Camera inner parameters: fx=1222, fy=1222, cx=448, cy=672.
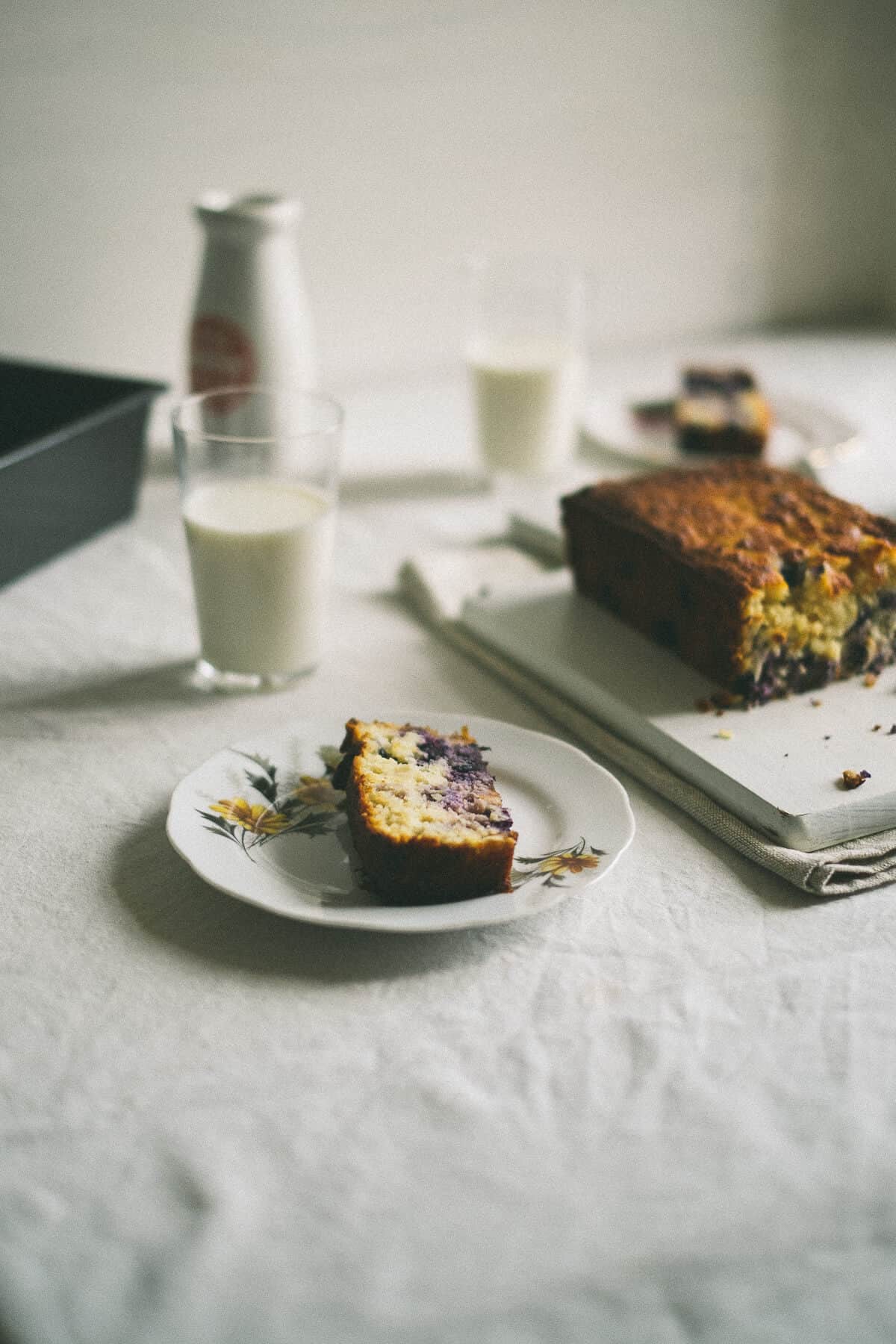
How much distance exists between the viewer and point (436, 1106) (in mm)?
697

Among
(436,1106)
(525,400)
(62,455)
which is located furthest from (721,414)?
(436,1106)

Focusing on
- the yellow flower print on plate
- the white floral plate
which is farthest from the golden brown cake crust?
the yellow flower print on plate

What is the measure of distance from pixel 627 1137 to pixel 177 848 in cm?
36

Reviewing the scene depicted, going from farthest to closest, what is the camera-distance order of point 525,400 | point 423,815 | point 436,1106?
point 525,400
point 423,815
point 436,1106

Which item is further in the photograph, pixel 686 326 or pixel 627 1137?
pixel 686 326

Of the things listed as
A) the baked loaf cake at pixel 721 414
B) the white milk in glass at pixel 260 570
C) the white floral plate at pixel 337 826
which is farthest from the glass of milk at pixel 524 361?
the white floral plate at pixel 337 826

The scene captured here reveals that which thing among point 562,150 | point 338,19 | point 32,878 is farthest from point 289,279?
point 32,878

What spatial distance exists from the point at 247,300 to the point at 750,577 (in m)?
0.77

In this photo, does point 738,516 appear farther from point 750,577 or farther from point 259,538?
point 259,538

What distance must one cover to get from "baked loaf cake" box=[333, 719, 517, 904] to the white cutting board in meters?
0.18

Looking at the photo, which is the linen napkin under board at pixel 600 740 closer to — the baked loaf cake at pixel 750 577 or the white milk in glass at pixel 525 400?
the baked loaf cake at pixel 750 577

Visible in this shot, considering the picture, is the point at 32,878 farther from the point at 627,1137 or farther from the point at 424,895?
the point at 627,1137

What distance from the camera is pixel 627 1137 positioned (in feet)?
2.22

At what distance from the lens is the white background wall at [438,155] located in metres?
1.71
